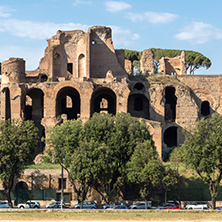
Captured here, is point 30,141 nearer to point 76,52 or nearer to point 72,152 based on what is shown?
point 72,152

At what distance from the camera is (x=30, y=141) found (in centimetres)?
4544

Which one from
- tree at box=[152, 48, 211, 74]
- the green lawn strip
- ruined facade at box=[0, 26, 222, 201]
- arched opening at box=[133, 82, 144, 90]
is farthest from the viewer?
tree at box=[152, 48, 211, 74]

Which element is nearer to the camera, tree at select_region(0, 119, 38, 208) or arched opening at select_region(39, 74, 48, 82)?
tree at select_region(0, 119, 38, 208)

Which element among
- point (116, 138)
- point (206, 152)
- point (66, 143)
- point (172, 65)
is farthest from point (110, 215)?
point (172, 65)

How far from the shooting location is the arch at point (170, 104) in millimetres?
65500

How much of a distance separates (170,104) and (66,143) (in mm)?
24835

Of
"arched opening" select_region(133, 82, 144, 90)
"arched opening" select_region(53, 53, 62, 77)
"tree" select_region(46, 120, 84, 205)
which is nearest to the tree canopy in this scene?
"tree" select_region(46, 120, 84, 205)

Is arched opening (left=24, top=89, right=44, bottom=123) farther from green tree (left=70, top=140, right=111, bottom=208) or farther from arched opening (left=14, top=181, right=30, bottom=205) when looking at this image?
green tree (left=70, top=140, right=111, bottom=208)

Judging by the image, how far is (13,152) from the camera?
44469mm

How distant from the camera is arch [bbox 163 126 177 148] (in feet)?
210

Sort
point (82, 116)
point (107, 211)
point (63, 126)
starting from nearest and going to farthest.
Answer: point (107, 211)
point (63, 126)
point (82, 116)

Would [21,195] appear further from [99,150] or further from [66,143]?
[99,150]

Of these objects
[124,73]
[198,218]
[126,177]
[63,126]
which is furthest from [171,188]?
[124,73]

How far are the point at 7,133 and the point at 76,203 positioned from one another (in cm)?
862
